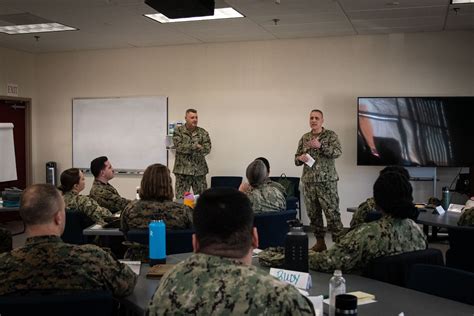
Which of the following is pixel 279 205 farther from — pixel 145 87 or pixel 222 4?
pixel 145 87

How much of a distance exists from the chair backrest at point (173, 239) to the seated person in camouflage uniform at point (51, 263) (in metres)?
0.92

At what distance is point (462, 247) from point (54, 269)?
2762mm

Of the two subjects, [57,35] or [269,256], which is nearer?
[269,256]

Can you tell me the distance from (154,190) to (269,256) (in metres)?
1.27

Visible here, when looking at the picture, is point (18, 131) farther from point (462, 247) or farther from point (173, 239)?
point (462, 247)

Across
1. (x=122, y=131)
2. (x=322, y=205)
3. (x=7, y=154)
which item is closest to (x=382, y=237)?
(x=322, y=205)

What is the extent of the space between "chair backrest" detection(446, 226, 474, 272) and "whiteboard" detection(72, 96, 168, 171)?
18.5 feet

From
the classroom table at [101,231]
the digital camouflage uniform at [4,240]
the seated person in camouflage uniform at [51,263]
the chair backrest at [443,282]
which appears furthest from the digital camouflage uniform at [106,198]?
the chair backrest at [443,282]

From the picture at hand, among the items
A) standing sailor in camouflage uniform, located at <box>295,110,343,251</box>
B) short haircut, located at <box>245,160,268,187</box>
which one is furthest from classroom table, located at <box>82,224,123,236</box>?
standing sailor in camouflage uniform, located at <box>295,110,343,251</box>

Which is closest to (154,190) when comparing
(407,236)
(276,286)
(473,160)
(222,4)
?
(407,236)

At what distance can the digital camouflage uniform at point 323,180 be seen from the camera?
6.61 meters

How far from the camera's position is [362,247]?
2.49 m

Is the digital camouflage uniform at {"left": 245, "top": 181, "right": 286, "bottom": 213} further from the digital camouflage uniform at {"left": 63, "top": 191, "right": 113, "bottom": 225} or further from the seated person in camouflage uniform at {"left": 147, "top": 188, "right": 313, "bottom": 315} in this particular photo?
the seated person in camouflage uniform at {"left": 147, "top": 188, "right": 313, "bottom": 315}

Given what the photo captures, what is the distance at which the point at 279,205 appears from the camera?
472 cm
